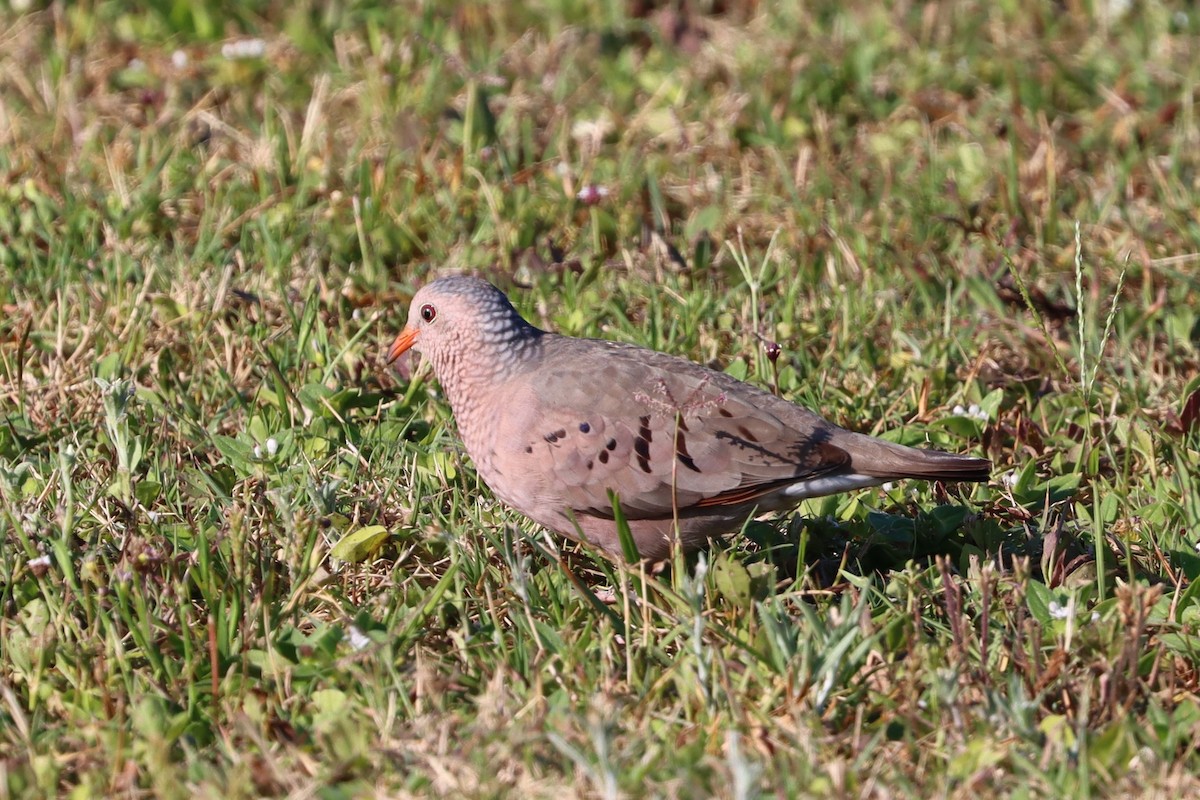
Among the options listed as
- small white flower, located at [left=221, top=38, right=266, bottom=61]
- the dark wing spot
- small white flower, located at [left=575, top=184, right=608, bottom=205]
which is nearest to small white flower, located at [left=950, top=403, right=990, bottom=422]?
the dark wing spot

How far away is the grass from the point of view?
3316 millimetres

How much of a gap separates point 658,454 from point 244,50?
398 centimetres

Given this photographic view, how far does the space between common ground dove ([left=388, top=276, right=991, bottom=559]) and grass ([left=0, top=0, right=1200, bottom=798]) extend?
16 centimetres

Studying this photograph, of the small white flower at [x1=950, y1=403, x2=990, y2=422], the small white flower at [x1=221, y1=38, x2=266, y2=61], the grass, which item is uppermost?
the small white flower at [x1=221, y1=38, x2=266, y2=61]

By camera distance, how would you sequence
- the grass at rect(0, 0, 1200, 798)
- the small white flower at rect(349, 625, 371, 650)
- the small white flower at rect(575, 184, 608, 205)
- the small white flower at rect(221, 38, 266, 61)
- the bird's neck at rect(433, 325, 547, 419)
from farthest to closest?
the small white flower at rect(221, 38, 266, 61) < the small white flower at rect(575, 184, 608, 205) < the bird's neck at rect(433, 325, 547, 419) < the small white flower at rect(349, 625, 371, 650) < the grass at rect(0, 0, 1200, 798)

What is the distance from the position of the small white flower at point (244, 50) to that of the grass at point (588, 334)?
0.10 feet

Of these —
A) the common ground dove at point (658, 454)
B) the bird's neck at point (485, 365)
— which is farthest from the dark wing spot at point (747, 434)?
the bird's neck at point (485, 365)

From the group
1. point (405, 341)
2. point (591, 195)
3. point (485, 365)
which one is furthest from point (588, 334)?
point (485, 365)

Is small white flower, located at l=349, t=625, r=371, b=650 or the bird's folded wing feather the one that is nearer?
small white flower, located at l=349, t=625, r=371, b=650

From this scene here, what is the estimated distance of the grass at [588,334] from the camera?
131 inches

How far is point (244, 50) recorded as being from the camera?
23.0 ft

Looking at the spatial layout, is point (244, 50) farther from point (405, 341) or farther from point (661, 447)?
point (661, 447)

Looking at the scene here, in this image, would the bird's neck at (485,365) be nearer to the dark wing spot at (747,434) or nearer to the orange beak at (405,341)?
the orange beak at (405,341)

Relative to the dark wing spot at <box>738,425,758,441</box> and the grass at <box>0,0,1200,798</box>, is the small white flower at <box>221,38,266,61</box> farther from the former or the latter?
the dark wing spot at <box>738,425,758,441</box>
